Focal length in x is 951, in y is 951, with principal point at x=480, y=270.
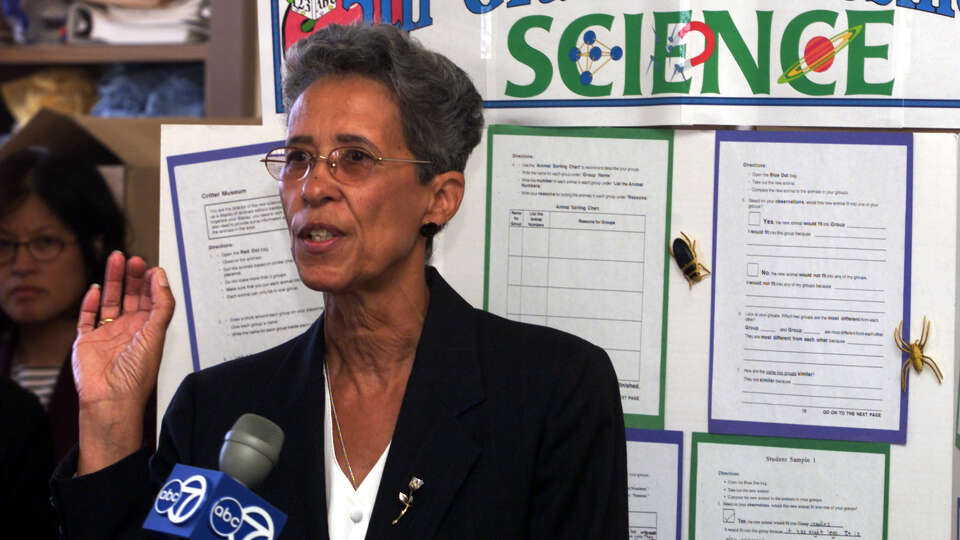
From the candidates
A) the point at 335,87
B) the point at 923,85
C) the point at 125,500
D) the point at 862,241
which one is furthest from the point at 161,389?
the point at 923,85

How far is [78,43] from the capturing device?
2.61 meters

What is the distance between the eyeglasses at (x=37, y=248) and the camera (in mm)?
2234

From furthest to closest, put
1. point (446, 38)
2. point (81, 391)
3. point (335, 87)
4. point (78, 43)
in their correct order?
point (78, 43), point (446, 38), point (81, 391), point (335, 87)

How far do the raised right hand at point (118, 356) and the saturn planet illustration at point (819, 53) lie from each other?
101 centimetres

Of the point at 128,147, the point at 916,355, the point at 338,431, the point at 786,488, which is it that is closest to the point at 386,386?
the point at 338,431

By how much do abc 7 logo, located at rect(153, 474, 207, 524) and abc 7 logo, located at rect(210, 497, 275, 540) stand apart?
0.06 feet

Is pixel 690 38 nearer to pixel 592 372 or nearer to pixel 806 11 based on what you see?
pixel 806 11

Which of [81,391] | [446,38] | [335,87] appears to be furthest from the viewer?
[446,38]

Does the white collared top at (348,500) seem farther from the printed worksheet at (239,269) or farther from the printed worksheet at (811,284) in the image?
the printed worksheet at (811,284)

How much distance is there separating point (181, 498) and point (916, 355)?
1054 mm

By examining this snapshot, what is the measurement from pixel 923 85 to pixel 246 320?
112cm

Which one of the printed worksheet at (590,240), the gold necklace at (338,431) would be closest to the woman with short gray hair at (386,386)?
the gold necklace at (338,431)

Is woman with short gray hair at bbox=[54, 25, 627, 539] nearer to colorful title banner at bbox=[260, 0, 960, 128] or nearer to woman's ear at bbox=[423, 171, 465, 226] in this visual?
woman's ear at bbox=[423, 171, 465, 226]

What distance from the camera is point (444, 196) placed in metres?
1.29
